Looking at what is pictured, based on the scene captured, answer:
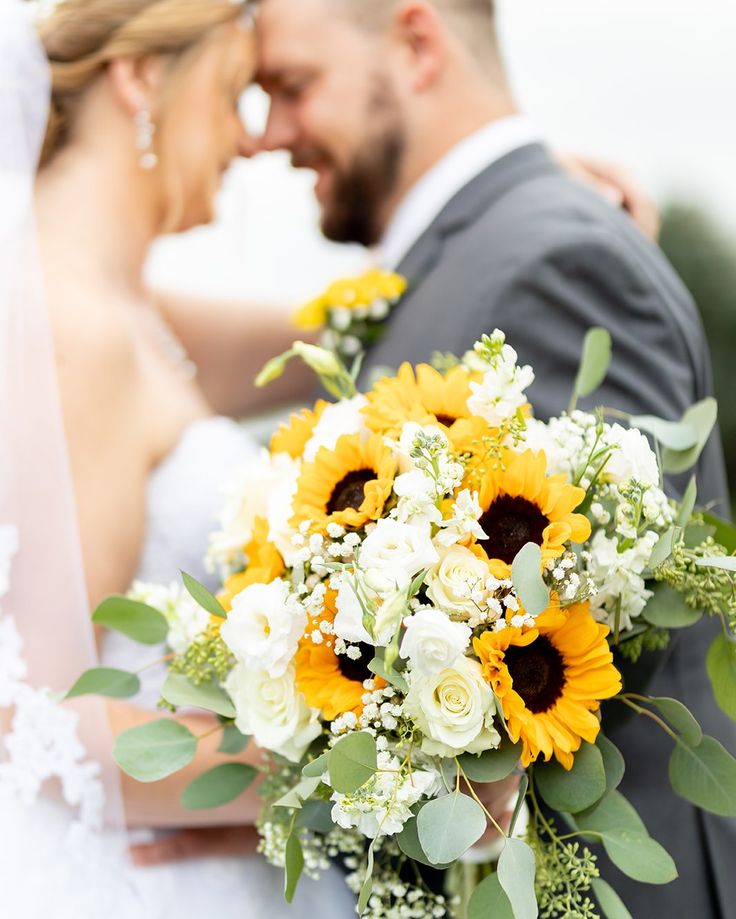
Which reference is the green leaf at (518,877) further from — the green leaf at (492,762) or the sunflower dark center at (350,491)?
the sunflower dark center at (350,491)

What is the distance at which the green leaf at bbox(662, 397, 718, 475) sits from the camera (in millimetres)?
1379

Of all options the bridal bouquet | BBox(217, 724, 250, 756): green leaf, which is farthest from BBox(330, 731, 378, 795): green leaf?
BBox(217, 724, 250, 756): green leaf

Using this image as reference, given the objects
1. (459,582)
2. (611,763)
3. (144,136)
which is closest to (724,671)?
(611,763)

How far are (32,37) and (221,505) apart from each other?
95cm

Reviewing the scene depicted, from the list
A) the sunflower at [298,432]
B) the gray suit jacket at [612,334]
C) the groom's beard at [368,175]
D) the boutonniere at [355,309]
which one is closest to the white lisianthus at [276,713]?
the sunflower at [298,432]

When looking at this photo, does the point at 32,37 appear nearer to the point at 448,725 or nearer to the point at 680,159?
the point at 448,725

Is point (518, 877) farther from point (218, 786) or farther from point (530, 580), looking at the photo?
point (218, 786)

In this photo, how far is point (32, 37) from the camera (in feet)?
5.54

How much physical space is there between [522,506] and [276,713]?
41cm

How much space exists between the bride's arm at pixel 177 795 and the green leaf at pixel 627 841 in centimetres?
60

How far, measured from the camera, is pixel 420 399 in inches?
50.4

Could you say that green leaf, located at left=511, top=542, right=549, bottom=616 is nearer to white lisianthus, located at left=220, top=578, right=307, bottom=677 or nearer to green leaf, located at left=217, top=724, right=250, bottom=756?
white lisianthus, located at left=220, top=578, right=307, bottom=677

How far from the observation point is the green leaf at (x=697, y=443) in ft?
4.52

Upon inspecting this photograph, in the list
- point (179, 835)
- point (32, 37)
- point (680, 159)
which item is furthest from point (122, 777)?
point (680, 159)
